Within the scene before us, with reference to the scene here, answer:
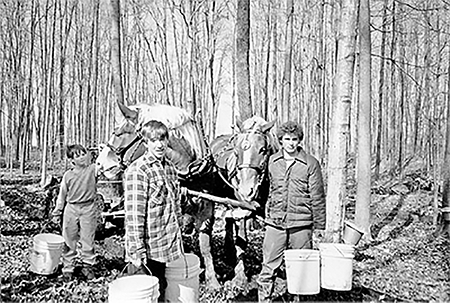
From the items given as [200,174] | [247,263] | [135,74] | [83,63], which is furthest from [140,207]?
[135,74]

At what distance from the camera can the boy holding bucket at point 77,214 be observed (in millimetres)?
5727

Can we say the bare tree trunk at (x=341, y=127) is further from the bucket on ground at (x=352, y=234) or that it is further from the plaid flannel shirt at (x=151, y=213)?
the plaid flannel shirt at (x=151, y=213)

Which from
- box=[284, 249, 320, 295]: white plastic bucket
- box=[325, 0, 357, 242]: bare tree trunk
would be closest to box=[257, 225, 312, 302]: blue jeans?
box=[284, 249, 320, 295]: white plastic bucket

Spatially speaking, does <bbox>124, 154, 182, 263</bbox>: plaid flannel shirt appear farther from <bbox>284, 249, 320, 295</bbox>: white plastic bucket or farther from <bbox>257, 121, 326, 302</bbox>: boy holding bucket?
<bbox>257, 121, 326, 302</bbox>: boy holding bucket

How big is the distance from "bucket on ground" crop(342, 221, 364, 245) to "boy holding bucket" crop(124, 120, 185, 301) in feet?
7.64

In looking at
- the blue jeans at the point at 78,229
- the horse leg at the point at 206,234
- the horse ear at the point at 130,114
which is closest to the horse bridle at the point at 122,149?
the horse ear at the point at 130,114

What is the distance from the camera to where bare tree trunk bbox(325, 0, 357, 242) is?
5.32 meters

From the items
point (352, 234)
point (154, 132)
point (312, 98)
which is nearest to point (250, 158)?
point (352, 234)

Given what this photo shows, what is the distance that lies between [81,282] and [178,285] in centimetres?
257

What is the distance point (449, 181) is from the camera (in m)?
8.91

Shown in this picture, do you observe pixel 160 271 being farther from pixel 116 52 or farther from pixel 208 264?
pixel 116 52

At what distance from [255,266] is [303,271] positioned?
2.60 meters

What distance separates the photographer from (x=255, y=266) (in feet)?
21.9

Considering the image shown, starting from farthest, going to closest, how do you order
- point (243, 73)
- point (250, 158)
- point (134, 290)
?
point (243, 73)
point (250, 158)
point (134, 290)
